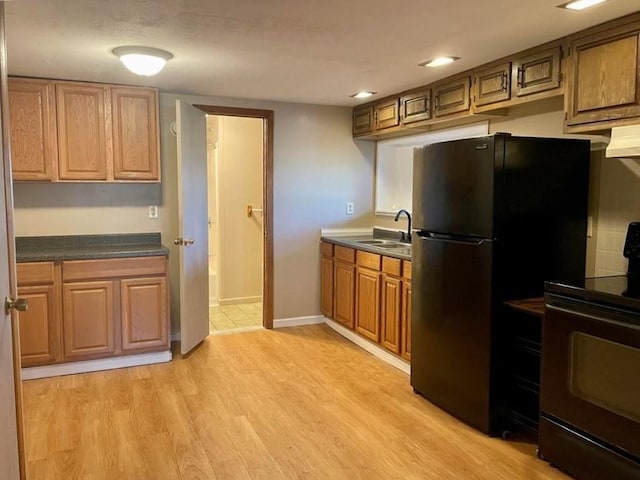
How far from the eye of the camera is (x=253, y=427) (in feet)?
9.50

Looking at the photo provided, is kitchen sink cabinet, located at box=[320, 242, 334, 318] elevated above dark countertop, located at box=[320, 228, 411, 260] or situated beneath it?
situated beneath

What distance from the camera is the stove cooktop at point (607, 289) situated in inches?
79.5

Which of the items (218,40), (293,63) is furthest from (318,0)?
(293,63)

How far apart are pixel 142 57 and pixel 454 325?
94.9 inches

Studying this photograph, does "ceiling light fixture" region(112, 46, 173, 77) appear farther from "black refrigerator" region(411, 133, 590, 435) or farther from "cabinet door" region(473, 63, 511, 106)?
"cabinet door" region(473, 63, 511, 106)

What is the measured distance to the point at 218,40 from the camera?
274cm

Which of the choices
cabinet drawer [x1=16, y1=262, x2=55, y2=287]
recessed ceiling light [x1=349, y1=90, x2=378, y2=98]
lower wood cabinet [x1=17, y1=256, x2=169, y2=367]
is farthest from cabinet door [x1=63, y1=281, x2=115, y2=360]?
recessed ceiling light [x1=349, y1=90, x2=378, y2=98]

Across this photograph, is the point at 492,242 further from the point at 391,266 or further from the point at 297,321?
the point at 297,321

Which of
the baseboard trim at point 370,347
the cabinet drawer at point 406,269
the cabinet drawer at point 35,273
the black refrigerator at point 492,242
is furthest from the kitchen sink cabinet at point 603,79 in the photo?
the cabinet drawer at point 35,273

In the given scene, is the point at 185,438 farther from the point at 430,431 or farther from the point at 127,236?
the point at 127,236

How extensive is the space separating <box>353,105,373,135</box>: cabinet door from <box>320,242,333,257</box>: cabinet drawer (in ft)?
3.73

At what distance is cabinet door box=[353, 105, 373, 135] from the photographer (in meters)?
4.69

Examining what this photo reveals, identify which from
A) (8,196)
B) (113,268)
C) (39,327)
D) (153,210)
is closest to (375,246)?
(153,210)

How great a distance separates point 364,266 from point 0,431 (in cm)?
303
